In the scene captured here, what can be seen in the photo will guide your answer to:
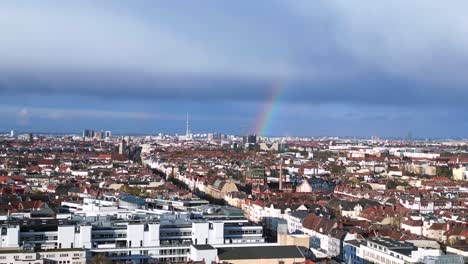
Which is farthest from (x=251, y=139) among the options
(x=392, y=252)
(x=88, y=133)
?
(x=392, y=252)

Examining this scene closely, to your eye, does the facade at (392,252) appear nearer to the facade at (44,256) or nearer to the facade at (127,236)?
the facade at (127,236)

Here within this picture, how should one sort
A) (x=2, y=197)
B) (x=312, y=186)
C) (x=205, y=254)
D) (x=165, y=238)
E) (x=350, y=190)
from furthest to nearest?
(x=312, y=186) → (x=350, y=190) → (x=2, y=197) → (x=165, y=238) → (x=205, y=254)

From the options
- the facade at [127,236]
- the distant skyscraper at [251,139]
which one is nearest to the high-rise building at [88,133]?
the distant skyscraper at [251,139]

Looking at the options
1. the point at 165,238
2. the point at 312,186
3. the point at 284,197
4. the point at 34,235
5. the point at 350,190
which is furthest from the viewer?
the point at 312,186

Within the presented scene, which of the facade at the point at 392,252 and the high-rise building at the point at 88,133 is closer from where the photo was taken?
the facade at the point at 392,252

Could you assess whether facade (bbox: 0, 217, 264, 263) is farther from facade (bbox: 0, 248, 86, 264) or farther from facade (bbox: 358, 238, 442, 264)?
facade (bbox: 358, 238, 442, 264)

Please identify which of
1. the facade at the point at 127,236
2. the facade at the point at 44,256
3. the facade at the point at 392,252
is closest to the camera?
the facade at the point at 44,256

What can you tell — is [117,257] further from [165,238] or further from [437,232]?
[437,232]

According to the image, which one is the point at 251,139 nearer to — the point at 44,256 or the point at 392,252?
the point at 392,252

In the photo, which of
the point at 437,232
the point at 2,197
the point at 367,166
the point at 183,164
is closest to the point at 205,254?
the point at 437,232

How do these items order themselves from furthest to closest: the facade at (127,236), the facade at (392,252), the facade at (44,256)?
the facade at (127,236) < the facade at (392,252) < the facade at (44,256)

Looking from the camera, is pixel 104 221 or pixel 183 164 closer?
pixel 104 221
